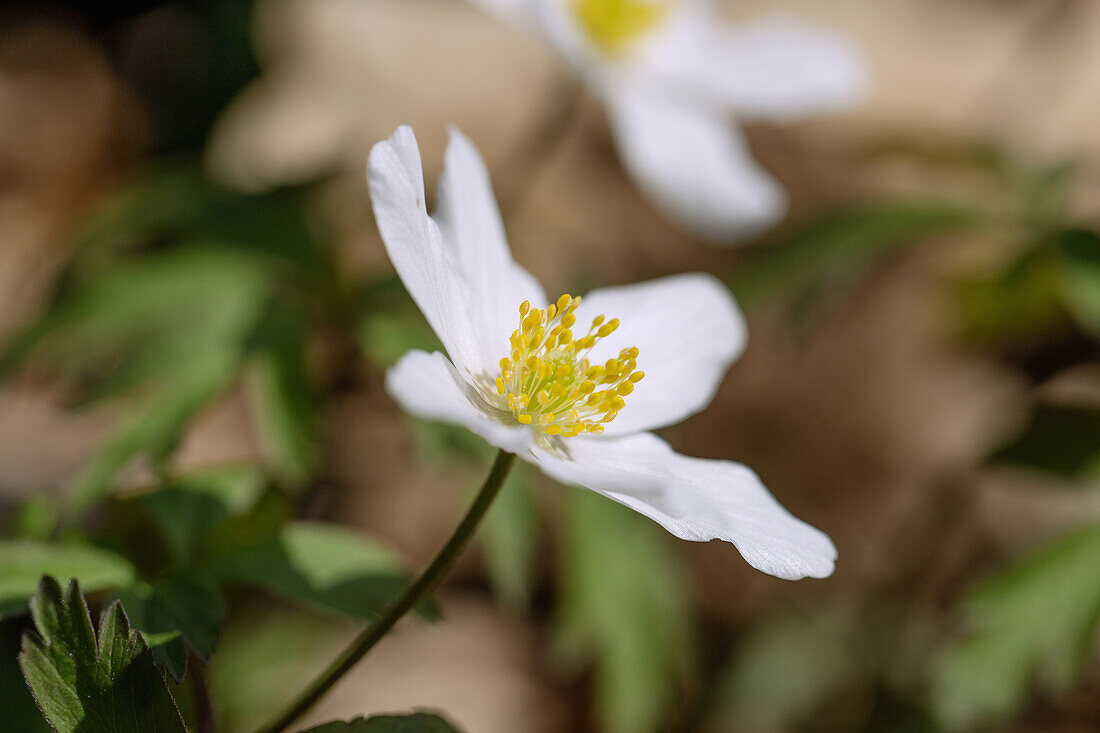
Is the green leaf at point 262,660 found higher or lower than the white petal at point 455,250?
lower

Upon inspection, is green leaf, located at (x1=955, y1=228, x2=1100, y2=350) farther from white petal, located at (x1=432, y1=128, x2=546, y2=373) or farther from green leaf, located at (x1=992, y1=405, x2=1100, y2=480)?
white petal, located at (x1=432, y1=128, x2=546, y2=373)

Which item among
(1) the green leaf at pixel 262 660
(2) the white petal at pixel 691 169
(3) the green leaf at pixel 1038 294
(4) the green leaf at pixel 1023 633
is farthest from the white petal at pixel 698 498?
(2) the white petal at pixel 691 169

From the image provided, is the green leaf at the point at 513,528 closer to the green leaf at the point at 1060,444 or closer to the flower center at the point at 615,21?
the green leaf at the point at 1060,444

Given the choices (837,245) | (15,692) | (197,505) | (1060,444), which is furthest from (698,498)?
(837,245)

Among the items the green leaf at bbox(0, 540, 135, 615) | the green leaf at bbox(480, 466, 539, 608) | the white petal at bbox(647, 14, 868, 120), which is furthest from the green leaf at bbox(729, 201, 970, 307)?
the green leaf at bbox(0, 540, 135, 615)

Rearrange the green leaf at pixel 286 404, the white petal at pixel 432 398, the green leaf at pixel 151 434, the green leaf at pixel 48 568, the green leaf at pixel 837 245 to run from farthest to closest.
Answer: the green leaf at pixel 837 245
the green leaf at pixel 286 404
the green leaf at pixel 151 434
the green leaf at pixel 48 568
the white petal at pixel 432 398

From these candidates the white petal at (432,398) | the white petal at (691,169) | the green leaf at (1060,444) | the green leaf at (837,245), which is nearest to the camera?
the white petal at (432,398)

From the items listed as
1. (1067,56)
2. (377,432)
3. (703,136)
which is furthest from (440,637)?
(1067,56)
